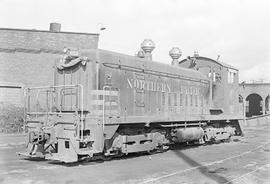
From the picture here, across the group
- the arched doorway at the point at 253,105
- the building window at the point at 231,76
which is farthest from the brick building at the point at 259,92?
the building window at the point at 231,76

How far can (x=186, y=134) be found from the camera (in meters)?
13.8

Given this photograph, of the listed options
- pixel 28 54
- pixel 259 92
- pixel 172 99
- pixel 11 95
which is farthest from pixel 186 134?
pixel 259 92

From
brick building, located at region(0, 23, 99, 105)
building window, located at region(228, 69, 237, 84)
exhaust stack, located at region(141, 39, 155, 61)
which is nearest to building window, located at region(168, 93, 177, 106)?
exhaust stack, located at region(141, 39, 155, 61)

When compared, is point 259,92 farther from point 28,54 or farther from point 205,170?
point 205,170

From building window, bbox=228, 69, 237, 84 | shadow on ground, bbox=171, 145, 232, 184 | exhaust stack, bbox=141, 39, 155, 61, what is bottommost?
shadow on ground, bbox=171, 145, 232, 184

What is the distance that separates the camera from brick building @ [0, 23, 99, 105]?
77.2 feet

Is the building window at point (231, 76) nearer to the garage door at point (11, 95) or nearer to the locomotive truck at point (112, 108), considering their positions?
the locomotive truck at point (112, 108)

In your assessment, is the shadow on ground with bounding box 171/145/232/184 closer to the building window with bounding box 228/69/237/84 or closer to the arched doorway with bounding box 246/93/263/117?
the building window with bounding box 228/69/237/84

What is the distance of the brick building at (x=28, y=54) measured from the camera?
23.5m

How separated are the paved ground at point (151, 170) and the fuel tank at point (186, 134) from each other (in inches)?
36.9

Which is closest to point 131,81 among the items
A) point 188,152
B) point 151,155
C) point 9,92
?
point 151,155

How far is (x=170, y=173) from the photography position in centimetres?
888

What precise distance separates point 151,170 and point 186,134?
4.73m

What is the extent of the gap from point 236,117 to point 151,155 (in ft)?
22.0
